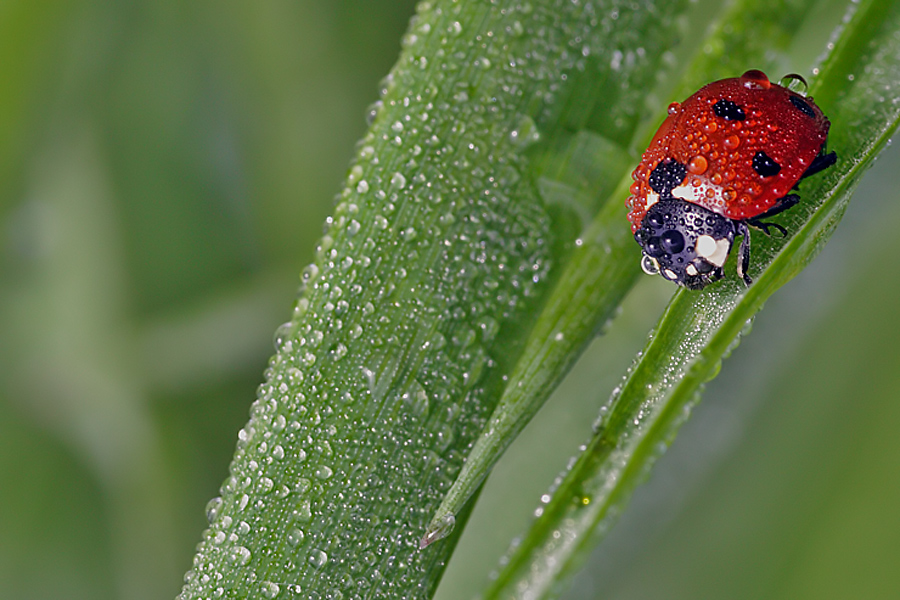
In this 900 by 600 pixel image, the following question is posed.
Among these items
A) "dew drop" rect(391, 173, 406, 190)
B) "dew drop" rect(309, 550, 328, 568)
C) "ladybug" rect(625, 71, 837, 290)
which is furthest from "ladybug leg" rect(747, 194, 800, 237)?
"dew drop" rect(309, 550, 328, 568)

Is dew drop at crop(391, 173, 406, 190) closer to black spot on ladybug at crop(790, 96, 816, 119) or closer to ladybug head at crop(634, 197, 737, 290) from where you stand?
ladybug head at crop(634, 197, 737, 290)

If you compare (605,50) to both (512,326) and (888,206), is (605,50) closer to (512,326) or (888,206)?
(512,326)

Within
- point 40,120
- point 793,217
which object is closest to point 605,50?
point 793,217

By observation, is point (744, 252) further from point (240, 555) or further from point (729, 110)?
point (240, 555)

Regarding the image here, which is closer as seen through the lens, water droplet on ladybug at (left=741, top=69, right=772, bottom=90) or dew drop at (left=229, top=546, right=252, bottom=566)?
dew drop at (left=229, top=546, right=252, bottom=566)

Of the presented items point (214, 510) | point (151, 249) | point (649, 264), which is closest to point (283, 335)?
point (214, 510)

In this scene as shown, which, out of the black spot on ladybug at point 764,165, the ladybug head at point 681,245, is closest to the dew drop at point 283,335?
the ladybug head at point 681,245
